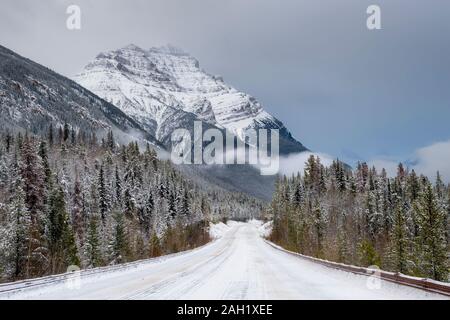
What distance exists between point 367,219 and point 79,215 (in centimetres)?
6077

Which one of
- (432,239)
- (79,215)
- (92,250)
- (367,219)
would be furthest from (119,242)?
(367,219)

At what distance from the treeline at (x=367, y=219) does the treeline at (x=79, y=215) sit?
23.1m

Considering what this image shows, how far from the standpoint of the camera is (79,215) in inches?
2842

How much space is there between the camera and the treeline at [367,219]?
4844cm

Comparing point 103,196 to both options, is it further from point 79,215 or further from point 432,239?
point 432,239

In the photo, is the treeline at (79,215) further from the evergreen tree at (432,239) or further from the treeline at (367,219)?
the evergreen tree at (432,239)

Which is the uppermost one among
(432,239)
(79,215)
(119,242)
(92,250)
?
(79,215)

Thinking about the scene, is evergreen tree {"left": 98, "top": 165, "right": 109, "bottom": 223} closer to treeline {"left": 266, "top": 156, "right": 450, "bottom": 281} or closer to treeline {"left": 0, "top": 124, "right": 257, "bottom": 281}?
treeline {"left": 0, "top": 124, "right": 257, "bottom": 281}

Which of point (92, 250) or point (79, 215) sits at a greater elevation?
point (79, 215)

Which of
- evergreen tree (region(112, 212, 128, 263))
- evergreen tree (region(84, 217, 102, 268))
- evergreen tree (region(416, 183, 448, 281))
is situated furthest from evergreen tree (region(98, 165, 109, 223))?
evergreen tree (region(416, 183, 448, 281))

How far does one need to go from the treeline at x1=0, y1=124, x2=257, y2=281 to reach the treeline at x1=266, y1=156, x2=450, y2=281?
23086 mm

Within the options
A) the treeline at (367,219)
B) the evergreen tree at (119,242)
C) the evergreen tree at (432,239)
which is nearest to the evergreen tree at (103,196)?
the evergreen tree at (119,242)

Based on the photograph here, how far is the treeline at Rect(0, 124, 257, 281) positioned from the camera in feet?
142
